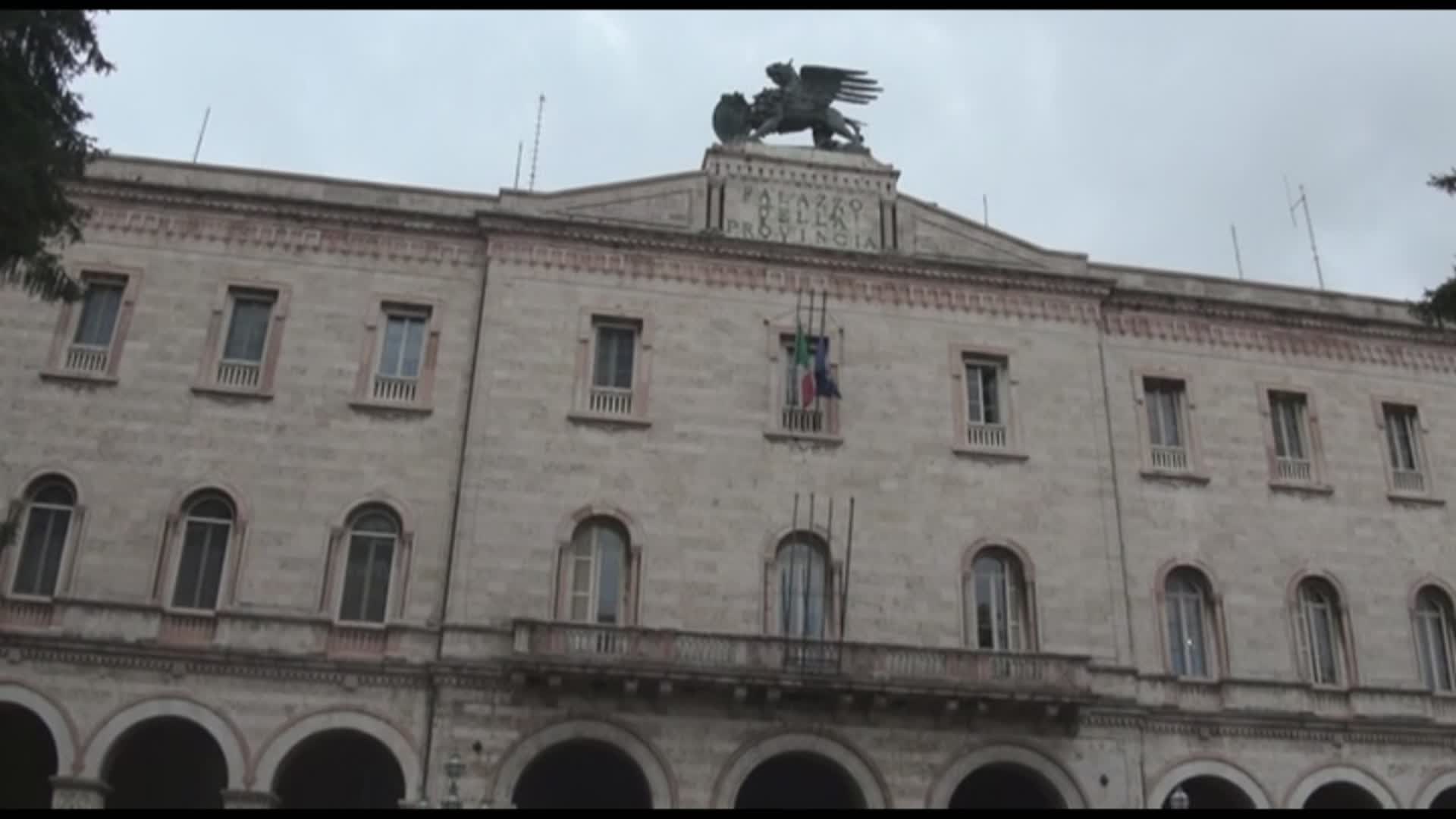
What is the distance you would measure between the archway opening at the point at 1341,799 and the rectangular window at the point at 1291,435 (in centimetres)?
679

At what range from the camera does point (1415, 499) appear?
97.9ft

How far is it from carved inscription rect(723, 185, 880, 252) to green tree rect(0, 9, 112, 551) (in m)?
14.4

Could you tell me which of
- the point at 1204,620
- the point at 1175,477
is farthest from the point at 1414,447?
the point at 1204,620

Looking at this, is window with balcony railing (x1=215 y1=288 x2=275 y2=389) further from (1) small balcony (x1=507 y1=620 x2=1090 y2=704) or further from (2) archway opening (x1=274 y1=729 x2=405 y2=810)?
(1) small balcony (x1=507 y1=620 x2=1090 y2=704)

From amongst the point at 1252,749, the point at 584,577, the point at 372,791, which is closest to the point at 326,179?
the point at 584,577

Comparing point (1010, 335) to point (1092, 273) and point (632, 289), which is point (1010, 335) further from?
point (632, 289)

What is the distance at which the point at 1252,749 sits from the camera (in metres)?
26.7

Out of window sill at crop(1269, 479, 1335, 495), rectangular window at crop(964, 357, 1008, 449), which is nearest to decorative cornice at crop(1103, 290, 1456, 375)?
rectangular window at crop(964, 357, 1008, 449)

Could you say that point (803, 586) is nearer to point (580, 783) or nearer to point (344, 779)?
point (580, 783)

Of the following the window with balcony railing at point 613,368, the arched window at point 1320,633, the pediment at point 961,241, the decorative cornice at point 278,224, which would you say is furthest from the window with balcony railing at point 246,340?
the arched window at point 1320,633

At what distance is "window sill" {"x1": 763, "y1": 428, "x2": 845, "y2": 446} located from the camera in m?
27.6

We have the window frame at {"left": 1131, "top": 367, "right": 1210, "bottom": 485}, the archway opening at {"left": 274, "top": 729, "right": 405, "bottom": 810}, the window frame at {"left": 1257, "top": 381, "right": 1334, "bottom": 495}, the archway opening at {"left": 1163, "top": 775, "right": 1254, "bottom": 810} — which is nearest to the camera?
the archway opening at {"left": 274, "top": 729, "right": 405, "bottom": 810}

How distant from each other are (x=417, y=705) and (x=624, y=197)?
39.3 feet

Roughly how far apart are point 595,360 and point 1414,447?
1956 centimetres
